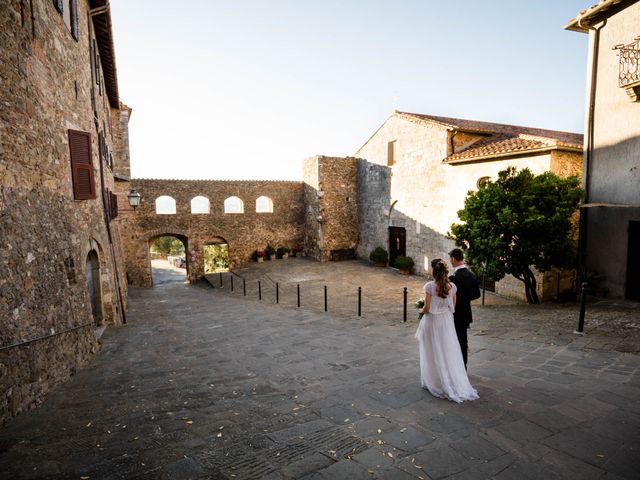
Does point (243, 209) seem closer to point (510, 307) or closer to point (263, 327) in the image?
point (263, 327)

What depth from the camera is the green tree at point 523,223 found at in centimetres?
870

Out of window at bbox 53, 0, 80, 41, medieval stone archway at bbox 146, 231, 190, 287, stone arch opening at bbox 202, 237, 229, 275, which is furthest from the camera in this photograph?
stone arch opening at bbox 202, 237, 229, 275

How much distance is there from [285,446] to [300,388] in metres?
1.43

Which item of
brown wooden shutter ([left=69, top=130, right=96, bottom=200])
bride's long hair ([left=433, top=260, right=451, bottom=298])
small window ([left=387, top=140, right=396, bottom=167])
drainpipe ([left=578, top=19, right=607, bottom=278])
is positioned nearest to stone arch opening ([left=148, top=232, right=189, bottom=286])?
small window ([left=387, top=140, right=396, bottom=167])

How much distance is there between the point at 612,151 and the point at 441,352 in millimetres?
8429

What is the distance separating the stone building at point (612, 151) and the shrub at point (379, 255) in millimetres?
9893

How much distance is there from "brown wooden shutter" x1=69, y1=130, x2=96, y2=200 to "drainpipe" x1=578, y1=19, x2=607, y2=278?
1187cm

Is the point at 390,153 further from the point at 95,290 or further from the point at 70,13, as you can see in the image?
the point at 95,290

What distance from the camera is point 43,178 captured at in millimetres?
5230

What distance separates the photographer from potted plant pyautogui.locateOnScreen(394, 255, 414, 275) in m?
17.0

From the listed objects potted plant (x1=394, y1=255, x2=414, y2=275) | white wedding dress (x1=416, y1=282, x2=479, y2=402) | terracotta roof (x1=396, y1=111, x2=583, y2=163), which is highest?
terracotta roof (x1=396, y1=111, x2=583, y2=163)

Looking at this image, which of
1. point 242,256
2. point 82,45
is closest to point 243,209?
point 242,256

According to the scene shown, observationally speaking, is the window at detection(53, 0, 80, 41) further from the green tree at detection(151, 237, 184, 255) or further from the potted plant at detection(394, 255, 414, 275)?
the green tree at detection(151, 237, 184, 255)

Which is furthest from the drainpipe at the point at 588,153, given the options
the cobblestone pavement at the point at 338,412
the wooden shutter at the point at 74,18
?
the wooden shutter at the point at 74,18
